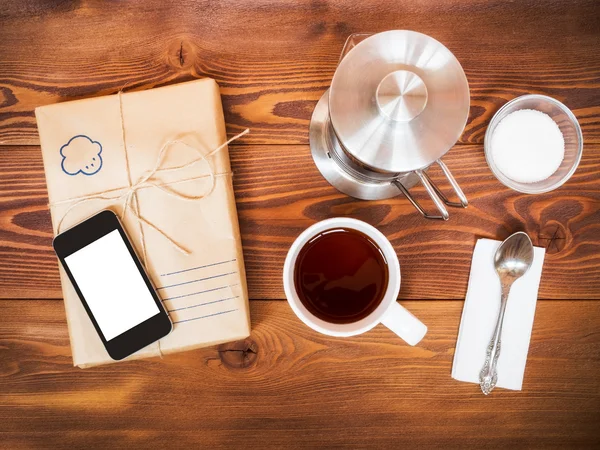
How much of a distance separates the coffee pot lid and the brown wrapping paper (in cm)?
19

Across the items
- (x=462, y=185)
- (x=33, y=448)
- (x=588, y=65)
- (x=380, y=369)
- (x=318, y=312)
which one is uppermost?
(x=588, y=65)

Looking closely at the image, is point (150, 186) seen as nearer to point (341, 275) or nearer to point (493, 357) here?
point (341, 275)

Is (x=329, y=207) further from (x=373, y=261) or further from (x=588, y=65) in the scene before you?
(x=588, y=65)

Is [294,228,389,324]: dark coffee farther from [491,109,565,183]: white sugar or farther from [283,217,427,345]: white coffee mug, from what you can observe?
[491,109,565,183]: white sugar

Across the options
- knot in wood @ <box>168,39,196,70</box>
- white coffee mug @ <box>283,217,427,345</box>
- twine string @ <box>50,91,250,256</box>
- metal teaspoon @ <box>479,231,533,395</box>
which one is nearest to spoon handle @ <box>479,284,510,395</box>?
metal teaspoon @ <box>479,231,533,395</box>

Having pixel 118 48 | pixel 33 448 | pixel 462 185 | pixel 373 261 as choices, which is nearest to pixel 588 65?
pixel 462 185

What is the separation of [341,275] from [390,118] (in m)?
0.24

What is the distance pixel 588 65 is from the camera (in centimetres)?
66

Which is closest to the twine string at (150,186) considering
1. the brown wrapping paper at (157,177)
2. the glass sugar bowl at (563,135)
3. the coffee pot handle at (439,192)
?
the brown wrapping paper at (157,177)

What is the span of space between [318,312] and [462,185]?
0.26 metres

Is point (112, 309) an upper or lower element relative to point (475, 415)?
upper

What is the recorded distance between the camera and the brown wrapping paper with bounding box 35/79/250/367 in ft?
1.94

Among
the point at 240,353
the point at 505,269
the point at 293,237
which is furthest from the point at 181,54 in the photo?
the point at 505,269

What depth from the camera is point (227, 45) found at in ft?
2.11
